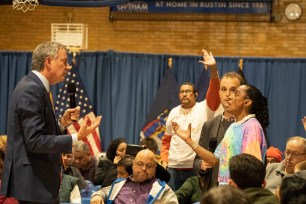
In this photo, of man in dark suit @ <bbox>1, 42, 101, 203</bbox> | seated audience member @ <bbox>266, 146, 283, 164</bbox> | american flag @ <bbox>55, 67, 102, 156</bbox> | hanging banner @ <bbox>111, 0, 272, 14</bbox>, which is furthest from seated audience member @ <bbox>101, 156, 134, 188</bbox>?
hanging banner @ <bbox>111, 0, 272, 14</bbox>

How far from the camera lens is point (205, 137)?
466 centimetres

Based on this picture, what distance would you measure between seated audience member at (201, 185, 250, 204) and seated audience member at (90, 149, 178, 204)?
259 centimetres

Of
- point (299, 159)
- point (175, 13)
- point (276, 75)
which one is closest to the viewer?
point (299, 159)

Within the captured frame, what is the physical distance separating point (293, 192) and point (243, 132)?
1.62 ft

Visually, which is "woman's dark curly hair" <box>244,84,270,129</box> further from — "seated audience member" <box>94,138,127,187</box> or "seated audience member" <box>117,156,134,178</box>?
"seated audience member" <box>94,138,127,187</box>

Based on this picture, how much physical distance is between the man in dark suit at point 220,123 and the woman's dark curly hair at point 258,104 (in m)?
0.23

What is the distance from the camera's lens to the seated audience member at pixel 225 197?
2.36 meters

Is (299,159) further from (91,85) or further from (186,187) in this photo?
(91,85)

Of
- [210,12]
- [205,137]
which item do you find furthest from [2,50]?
[205,137]

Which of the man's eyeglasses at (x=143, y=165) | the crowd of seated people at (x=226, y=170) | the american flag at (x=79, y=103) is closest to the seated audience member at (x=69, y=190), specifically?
the crowd of seated people at (x=226, y=170)

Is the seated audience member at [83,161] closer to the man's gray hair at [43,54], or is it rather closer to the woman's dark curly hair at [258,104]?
the woman's dark curly hair at [258,104]

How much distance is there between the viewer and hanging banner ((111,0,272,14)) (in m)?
10.1

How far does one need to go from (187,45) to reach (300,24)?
1972 millimetres

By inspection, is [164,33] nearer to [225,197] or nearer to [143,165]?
[143,165]
